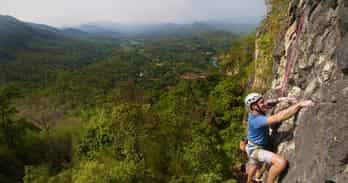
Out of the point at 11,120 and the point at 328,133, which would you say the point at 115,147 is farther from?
the point at 11,120

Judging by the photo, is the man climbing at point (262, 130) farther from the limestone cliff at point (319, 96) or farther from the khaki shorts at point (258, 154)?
the limestone cliff at point (319, 96)

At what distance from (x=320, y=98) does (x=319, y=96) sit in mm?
112

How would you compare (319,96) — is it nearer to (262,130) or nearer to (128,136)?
(262,130)

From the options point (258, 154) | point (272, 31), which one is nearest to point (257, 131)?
point (258, 154)

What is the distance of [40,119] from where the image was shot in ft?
119

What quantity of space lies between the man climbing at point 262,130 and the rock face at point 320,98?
20 cm

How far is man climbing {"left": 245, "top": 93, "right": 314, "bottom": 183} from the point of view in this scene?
16.6ft

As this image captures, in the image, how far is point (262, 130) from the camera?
5.69 m

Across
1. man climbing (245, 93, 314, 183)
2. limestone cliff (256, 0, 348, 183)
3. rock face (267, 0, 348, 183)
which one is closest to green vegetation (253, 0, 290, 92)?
limestone cliff (256, 0, 348, 183)

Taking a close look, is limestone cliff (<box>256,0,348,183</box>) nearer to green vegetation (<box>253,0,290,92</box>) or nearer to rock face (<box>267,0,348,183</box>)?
rock face (<box>267,0,348,183</box>)

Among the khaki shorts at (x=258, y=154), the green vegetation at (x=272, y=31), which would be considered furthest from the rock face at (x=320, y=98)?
the green vegetation at (x=272, y=31)

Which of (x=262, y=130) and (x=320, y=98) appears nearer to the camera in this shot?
(x=320, y=98)

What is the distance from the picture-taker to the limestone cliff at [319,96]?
4.11 metres

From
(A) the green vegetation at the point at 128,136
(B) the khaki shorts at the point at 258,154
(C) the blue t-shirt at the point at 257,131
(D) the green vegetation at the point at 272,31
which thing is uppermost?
(D) the green vegetation at the point at 272,31
